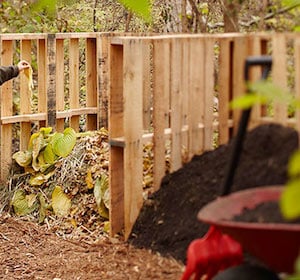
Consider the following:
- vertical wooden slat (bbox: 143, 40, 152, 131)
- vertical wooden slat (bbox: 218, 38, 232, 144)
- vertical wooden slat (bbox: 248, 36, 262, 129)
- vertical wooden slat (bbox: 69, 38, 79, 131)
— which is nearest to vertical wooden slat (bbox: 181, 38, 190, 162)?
vertical wooden slat (bbox: 218, 38, 232, 144)

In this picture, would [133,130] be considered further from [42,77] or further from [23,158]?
[42,77]

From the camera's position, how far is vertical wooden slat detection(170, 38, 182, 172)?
5.50m

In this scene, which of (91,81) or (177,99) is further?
(91,81)

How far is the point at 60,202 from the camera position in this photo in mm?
8836

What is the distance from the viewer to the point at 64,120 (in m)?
10.6

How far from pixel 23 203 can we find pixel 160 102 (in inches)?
153

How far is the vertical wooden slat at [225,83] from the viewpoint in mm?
5176

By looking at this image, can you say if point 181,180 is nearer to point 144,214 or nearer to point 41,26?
point 144,214

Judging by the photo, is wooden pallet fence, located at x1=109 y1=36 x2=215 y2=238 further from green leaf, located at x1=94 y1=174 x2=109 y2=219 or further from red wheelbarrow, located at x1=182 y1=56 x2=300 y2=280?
green leaf, located at x1=94 y1=174 x2=109 y2=219

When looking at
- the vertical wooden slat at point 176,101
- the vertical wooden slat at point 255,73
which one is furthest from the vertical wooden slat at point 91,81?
the vertical wooden slat at point 255,73

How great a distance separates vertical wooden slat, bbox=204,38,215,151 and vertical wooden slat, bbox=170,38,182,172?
176mm

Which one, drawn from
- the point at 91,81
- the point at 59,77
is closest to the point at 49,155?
the point at 59,77

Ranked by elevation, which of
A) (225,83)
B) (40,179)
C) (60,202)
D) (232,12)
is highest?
(232,12)

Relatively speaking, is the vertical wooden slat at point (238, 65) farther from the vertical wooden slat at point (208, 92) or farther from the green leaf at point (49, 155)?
the green leaf at point (49, 155)
